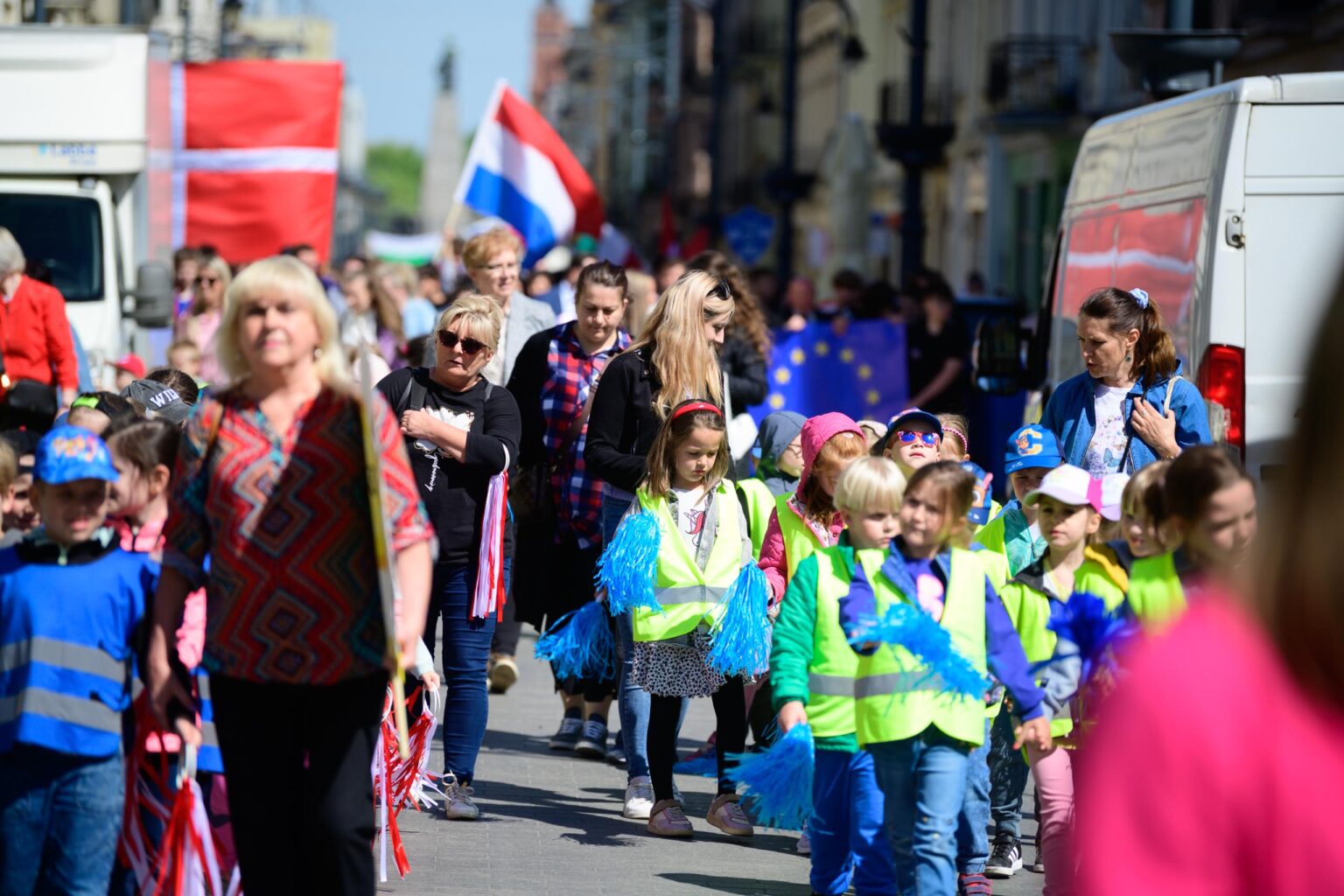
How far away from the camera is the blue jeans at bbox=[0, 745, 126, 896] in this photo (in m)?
4.38

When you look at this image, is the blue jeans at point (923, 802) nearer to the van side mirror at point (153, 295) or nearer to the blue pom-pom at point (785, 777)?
the blue pom-pom at point (785, 777)

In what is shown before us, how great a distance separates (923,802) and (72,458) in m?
2.22

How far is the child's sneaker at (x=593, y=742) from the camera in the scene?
8.76 m

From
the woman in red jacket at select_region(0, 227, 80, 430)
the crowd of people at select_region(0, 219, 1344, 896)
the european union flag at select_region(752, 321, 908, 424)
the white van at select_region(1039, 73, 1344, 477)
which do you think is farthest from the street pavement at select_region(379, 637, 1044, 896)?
the european union flag at select_region(752, 321, 908, 424)

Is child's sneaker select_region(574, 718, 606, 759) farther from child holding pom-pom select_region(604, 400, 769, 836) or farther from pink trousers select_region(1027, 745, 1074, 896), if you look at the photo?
pink trousers select_region(1027, 745, 1074, 896)

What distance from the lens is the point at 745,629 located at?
687 cm

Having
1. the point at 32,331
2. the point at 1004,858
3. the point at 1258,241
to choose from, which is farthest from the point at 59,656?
the point at 32,331

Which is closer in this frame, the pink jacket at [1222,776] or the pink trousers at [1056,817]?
the pink jacket at [1222,776]

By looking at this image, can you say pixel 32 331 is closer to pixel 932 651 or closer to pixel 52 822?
pixel 52 822

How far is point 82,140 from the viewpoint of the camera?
14578mm

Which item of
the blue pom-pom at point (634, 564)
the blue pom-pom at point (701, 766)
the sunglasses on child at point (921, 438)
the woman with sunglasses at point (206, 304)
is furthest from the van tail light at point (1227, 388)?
the woman with sunglasses at point (206, 304)

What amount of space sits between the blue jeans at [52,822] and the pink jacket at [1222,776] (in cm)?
325

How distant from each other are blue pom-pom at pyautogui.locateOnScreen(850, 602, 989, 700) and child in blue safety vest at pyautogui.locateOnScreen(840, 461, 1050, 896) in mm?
12

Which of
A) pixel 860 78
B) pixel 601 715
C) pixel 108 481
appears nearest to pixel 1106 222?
pixel 601 715
